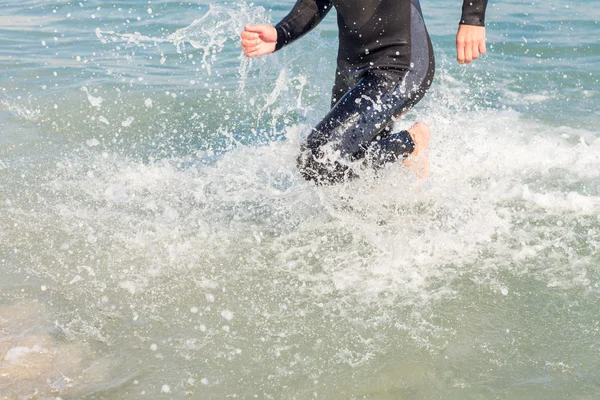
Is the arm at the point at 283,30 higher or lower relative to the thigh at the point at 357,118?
higher

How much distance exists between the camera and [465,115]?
22.2ft

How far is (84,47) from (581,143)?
19.6 feet

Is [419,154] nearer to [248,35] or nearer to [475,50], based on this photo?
[475,50]

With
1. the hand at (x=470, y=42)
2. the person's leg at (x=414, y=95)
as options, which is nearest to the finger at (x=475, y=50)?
the hand at (x=470, y=42)

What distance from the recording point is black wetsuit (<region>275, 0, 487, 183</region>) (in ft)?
14.1

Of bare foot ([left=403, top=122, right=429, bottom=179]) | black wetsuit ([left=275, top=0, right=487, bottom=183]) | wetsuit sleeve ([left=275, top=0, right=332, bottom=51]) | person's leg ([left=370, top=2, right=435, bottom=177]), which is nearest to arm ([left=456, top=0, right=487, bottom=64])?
black wetsuit ([left=275, top=0, right=487, bottom=183])

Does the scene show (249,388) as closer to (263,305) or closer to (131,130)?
(263,305)

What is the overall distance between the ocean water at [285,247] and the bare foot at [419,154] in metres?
0.09

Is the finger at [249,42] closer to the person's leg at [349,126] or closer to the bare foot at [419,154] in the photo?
the person's leg at [349,126]

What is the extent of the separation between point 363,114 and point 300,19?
0.87 m

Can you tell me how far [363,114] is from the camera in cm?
428

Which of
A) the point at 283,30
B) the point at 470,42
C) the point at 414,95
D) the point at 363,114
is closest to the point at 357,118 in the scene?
the point at 363,114

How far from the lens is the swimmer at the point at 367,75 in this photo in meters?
4.29

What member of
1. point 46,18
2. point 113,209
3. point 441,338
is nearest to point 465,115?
point 113,209
